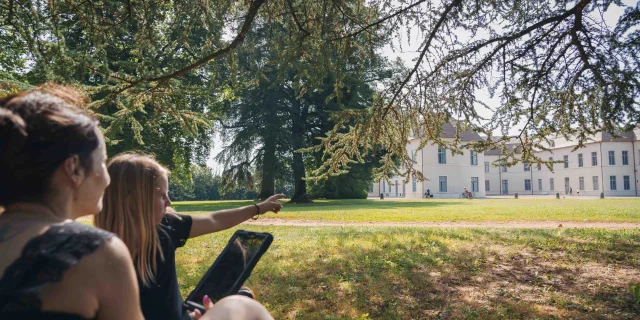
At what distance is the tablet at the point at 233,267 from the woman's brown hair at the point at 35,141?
4.60ft

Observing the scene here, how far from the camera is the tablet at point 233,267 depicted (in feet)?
7.83

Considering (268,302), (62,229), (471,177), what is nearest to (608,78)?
(268,302)

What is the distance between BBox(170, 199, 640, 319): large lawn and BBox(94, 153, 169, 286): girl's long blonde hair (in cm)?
255

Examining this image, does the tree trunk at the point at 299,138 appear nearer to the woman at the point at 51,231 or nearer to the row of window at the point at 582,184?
the woman at the point at 51,231

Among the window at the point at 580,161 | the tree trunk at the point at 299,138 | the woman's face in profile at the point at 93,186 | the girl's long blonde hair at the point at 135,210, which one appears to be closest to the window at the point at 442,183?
the window at the point at 580,161

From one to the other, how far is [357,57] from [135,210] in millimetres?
5521

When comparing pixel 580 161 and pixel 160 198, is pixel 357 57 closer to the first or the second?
pixel 160 198

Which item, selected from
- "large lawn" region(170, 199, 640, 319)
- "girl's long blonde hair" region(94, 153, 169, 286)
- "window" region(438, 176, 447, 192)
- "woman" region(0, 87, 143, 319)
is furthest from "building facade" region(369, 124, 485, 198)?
"woman" region(0, 87, 143, 319)

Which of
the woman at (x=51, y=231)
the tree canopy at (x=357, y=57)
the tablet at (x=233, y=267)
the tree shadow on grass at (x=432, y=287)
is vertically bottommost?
the tree shadow on grass at (x=432, y=287)

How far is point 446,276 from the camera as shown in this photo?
5277mm

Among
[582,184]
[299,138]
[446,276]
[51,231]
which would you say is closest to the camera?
[51,231]

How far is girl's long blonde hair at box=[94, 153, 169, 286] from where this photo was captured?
1.81 m

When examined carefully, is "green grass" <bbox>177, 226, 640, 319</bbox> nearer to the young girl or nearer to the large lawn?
the large lawn

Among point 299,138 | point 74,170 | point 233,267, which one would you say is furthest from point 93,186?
point 299,138
